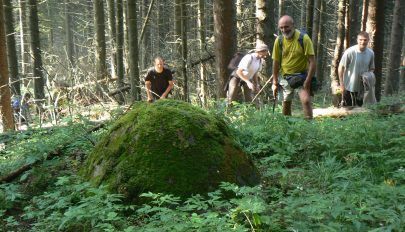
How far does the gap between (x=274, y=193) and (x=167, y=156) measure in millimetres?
1078

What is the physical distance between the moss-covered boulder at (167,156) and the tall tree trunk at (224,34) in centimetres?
410

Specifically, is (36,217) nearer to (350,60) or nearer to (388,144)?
(388,144)

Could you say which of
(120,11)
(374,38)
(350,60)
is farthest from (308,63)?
(120,11)

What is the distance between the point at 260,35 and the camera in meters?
9.48

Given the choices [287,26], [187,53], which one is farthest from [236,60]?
[187,53]

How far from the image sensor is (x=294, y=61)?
6.61 metres

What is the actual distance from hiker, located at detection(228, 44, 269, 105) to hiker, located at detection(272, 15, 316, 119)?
0.92m

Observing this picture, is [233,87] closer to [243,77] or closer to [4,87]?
[243,77]

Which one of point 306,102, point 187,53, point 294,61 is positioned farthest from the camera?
point 187,53

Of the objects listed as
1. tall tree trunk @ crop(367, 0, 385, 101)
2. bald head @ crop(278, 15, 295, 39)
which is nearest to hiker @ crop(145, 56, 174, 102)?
bald head @ crop(278, 15, 295, 39)

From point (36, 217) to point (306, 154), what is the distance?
2.98 metres

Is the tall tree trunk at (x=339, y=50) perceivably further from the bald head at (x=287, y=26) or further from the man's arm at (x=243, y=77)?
the bald head at (x=287, y=26)

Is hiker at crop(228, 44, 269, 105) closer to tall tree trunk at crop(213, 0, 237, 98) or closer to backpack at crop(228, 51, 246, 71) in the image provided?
backpack at crop(228, 51, 246, 71)

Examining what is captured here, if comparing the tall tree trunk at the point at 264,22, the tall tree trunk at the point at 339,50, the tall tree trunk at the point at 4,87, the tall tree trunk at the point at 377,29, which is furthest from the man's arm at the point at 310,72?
the tall tree trunk at the point at 339,50
